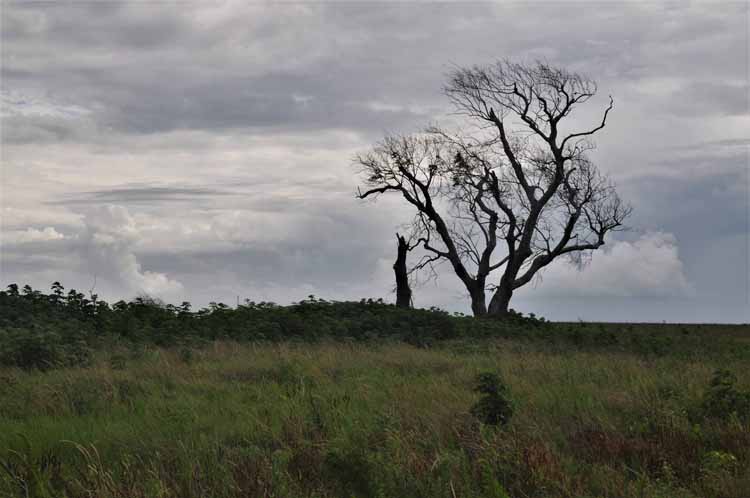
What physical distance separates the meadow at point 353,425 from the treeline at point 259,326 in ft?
9.88

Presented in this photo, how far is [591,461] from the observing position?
812 centimetres

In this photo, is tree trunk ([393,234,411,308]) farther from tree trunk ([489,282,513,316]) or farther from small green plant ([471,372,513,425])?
small green plant ([471,372,513,425])

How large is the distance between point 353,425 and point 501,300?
24.7m

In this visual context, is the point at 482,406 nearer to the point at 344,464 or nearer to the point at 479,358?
the point at 344,464

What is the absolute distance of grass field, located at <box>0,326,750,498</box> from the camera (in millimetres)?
7156

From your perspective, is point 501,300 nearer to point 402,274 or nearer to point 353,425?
point 402,274

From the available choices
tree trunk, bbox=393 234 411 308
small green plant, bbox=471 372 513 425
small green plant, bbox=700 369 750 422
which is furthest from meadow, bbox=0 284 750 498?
tree trunk, bbox=393 234 411 308

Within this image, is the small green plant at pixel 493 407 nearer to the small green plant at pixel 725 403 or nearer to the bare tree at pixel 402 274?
the small green plant at pixel 725 403

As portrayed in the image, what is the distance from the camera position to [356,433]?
847cm

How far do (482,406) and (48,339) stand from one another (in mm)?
9481

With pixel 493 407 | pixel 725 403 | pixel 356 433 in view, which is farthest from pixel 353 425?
pixel 725 403

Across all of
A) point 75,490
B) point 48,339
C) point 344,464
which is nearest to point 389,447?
point 344,464

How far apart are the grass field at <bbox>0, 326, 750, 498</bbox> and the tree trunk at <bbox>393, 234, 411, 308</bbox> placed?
18.4 m

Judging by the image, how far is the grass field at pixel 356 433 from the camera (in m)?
7.16
